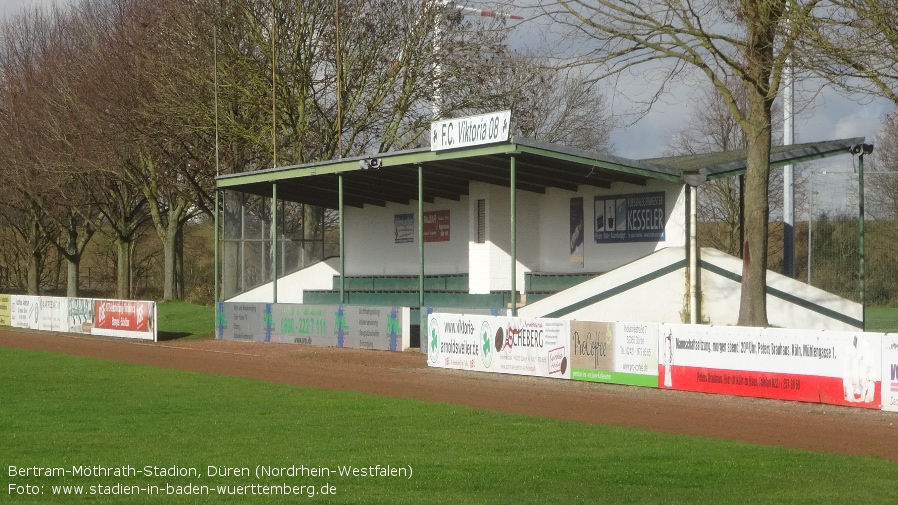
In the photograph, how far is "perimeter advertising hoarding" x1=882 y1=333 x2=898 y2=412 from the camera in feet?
52.0

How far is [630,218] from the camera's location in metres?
29.0

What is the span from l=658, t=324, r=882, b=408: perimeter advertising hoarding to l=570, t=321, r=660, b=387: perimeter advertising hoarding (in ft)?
0.86

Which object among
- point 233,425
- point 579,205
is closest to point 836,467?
point 233,425

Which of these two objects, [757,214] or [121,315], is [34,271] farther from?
[757,214]

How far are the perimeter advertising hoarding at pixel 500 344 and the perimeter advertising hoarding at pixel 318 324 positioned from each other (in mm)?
4733

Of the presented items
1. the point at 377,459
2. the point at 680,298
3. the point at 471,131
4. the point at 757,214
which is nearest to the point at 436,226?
the point at 471,131

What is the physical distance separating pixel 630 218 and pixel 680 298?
3.47 m

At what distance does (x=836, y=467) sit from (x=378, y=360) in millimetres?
16633

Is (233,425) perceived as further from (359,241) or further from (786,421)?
(359,241)

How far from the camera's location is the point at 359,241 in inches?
1558

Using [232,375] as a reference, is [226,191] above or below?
above

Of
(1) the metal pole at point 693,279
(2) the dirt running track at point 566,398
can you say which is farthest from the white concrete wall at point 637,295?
(2) the dirt running track at point 566,398

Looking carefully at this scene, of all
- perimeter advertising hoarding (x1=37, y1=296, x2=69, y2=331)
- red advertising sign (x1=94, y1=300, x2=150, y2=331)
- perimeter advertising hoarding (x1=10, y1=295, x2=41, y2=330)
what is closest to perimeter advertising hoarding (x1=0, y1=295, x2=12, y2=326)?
perimeter advertising hoarding (x1=10, y1=295, x2=41, y2=330)

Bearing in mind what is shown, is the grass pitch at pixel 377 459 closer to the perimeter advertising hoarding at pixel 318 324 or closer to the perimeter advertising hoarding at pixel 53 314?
the perimeter advertising hoarding at pixel 318 324
